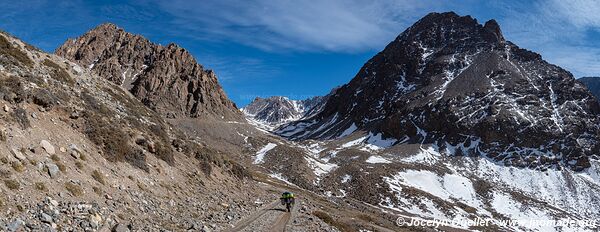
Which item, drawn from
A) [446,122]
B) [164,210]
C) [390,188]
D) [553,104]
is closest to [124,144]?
[164,210]

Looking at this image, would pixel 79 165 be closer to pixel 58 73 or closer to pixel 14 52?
pixel 14 52

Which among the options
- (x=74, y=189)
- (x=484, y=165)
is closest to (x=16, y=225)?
Result: (x=74, y=189)

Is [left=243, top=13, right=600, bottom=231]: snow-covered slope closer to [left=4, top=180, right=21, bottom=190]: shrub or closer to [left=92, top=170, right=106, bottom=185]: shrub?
[left=92, top=170, right=106, bottom=185]: shrub

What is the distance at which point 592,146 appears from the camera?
16150 centimetres

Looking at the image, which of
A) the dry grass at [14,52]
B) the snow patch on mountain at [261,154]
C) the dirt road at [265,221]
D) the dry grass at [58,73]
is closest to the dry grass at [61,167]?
the dirt road at [265,221]

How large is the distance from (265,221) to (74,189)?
14.3 meters

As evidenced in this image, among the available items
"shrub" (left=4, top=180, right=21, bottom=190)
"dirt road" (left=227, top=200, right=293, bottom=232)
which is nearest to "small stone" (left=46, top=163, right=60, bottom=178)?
"shrub" (left=4, top=180, right=21, bottom=190)

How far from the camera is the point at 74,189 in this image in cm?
Answer: 1891

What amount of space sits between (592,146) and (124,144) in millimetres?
183408

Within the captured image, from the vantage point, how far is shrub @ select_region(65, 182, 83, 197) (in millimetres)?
18672

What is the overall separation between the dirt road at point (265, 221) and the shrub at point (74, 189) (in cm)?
864

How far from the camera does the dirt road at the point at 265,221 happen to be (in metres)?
26.5

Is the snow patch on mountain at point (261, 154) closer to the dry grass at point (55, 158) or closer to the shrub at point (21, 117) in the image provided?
the shrub at point (21, 117)

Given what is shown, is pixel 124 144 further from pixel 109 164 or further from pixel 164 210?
pixel 164 210
